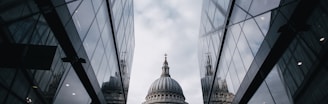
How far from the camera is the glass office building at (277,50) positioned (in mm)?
6566

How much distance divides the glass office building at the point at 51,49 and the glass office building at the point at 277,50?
7.45 m

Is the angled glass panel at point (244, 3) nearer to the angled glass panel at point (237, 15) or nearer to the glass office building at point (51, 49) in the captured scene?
the angled glass panel at point (237, 15)

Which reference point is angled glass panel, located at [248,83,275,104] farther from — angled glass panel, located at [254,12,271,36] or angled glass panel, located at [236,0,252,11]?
angled glass panel, located at [236,0,252,11]

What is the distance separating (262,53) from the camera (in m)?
10.2

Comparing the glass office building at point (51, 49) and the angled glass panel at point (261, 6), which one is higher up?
the angled glass panel at point (261, 6)

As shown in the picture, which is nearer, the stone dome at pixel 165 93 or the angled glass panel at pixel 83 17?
the angled glass panel at pixel 83 17

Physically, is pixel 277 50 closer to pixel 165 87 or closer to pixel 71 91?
pixel 71 91

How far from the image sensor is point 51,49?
6.98 metres

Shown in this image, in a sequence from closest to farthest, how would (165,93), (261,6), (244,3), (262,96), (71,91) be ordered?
1. (261,6)
2. (262,96)
3. (71,91)
4. (244,3)
5. (165,93)

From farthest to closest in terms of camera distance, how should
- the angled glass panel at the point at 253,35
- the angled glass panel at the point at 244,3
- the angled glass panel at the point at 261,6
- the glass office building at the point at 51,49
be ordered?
the angled glass panel at the point at 244,3 < the angled glass panel at the point at 253,35 < the angled glass panel at the point at 261,6 < the glass office building at the point at 51,49

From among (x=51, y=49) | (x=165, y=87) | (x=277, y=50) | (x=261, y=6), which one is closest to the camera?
(x=51, y=49)

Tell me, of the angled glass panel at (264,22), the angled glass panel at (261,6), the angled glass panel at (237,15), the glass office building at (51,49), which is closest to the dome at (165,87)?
the glass office building at (51,49)

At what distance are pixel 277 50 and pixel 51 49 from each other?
802 centimetres

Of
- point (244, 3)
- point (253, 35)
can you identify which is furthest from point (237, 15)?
point (253, 35)
